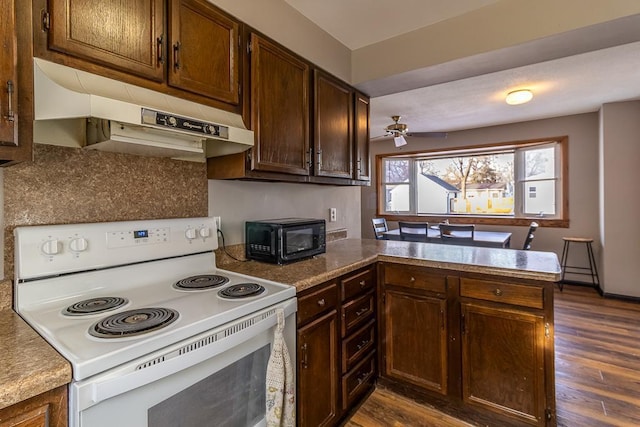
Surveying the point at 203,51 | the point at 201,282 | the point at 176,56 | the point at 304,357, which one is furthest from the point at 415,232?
the point at 176,56

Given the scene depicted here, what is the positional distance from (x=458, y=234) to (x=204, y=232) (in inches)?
118

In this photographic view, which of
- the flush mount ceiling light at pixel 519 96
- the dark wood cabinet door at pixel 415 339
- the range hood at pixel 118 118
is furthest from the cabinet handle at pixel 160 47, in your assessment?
the flush mount ceiling light at pixel 519 96

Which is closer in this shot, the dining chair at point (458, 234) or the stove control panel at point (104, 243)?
the stove control panel at point (104, 243)

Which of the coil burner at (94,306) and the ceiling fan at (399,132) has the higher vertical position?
the ceiling fan at (399,132)

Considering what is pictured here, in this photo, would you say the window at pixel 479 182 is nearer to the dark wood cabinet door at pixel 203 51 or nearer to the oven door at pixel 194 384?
the dark wood cabinet door at pixel 203 51

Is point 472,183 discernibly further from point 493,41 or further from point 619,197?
point 493,41

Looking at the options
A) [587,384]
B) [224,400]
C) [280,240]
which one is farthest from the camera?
[587,384]

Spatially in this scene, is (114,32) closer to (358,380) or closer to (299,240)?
(299,240)

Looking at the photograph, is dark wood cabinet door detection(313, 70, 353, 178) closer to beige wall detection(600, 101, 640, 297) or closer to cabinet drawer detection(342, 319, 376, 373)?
cabinet drawer detection(342, 319, 376, 373)

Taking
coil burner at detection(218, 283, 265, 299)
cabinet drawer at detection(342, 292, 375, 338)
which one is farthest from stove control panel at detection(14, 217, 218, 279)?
cabinet drawer at detection(342, 292, 375, 338)

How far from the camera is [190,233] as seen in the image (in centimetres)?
155

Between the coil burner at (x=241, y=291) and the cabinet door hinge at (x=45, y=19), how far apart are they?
1.07 meters

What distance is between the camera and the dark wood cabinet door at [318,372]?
1.42m

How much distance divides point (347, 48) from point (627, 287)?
441cm
